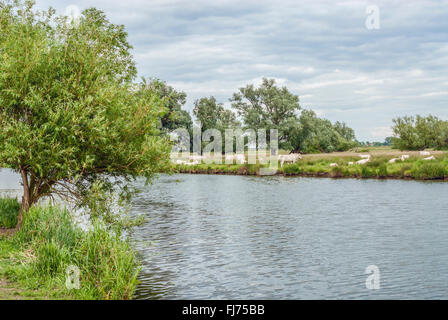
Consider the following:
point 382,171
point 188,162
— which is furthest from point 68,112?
point 188,162

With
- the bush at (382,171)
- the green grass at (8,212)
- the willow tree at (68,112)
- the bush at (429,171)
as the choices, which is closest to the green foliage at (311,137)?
the bush at (382,171)

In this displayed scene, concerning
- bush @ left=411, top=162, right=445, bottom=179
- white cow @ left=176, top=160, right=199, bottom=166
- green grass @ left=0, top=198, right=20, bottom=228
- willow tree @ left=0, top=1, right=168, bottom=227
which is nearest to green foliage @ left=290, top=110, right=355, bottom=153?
white cow @ left=176, top=160, right=199, bottom=166

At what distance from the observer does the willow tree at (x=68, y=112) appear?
1593cm

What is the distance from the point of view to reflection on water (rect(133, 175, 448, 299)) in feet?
48.5

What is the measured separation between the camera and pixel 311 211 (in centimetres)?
3153

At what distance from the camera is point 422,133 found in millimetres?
80562

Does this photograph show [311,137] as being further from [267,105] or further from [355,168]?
[355,168]

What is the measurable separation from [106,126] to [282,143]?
6816 centimetres

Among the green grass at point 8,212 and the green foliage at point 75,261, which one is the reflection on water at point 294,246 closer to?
the green foliage at point 75,261

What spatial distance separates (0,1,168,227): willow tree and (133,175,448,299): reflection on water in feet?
14.5

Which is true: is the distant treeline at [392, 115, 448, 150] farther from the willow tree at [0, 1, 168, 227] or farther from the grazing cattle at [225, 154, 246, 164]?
the willow tree at [0, 1, 168, 227]
